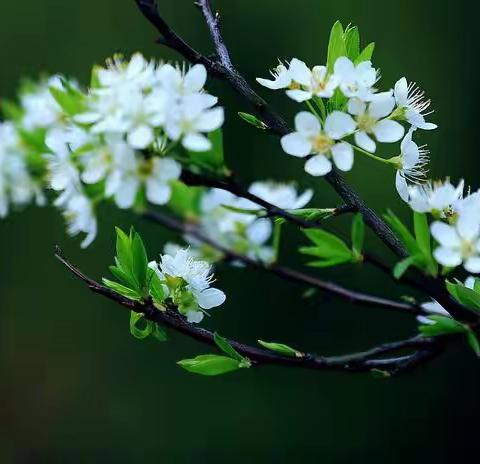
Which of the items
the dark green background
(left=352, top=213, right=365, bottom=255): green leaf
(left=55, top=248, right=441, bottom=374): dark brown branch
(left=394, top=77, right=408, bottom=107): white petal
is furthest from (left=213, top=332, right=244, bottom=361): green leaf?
the dark green background

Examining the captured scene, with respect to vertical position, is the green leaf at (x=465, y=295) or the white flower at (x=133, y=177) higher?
the green leaf at (x=465, y=295)

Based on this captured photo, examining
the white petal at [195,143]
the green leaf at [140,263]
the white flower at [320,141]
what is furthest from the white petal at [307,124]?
the green leaf at [140,263]

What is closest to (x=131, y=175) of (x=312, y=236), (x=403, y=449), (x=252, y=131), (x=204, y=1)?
(x=312, y=236)

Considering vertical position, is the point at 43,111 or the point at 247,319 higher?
the point at 247,319

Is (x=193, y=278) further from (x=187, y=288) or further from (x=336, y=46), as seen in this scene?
(x=336, y=46)

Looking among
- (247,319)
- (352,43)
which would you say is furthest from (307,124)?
(247,319)

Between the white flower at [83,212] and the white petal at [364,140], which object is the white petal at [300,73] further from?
the white flower at [83,212]

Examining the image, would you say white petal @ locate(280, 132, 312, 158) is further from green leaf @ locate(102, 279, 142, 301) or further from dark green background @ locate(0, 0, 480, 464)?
dark green background @ locate(0, 0, 480, 464)
